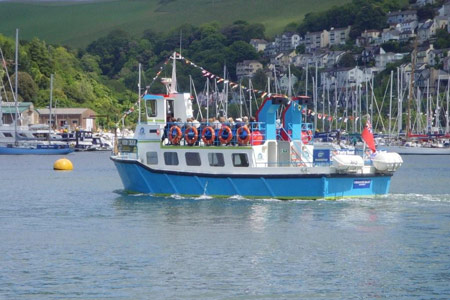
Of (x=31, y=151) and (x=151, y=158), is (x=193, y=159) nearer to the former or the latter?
(x=151, y=158)

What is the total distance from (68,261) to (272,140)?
16844mm

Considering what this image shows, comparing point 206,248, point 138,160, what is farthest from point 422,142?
point 206,248

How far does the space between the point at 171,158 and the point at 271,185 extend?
5224 millimetres

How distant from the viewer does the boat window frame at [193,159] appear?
52406 millimetres

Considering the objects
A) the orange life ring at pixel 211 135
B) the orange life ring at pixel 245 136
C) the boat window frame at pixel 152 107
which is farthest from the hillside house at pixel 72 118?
the orange life ring at pixel 245 136

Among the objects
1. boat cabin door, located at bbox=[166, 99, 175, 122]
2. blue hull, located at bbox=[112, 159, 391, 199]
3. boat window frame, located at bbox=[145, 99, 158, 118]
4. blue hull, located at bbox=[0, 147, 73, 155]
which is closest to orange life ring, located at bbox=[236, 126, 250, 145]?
blue hull, located at bbox=[112, 159, 391, 199]

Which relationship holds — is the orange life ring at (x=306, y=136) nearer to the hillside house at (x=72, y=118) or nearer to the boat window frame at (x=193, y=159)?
the boat window frame at (x=193, y=159)

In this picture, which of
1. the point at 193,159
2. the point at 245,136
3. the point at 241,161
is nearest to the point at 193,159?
the point at 193,159

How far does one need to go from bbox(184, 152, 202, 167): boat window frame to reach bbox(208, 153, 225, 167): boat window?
558 millimetres

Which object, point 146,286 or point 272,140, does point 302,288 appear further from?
point 272,140

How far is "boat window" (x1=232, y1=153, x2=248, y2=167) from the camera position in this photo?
169ft

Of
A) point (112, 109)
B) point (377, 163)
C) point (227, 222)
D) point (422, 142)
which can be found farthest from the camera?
point (112, 109)

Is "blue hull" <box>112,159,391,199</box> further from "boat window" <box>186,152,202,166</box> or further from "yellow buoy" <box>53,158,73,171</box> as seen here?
"yellow buoy" <box>53,158,73,171</box>

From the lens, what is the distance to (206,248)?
4000 cm
